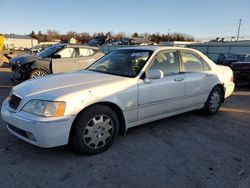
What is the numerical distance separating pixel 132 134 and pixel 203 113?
2.08m

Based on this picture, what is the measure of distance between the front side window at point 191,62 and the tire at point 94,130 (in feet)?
6.58

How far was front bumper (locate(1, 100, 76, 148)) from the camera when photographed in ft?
10.8

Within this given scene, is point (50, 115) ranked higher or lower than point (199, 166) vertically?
higher

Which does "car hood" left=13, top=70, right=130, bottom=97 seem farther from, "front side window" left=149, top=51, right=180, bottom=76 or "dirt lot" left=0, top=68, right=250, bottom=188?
"dirt lot" left=0, top=68, right=250, bottom=188

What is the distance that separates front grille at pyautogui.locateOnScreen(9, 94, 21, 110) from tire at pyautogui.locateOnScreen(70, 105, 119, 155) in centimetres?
88

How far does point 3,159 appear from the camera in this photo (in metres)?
3.61

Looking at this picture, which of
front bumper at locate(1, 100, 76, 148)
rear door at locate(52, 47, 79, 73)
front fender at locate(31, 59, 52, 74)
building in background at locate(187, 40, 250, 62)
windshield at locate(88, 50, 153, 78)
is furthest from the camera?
building in background at locate(187, 40, 250, 62)

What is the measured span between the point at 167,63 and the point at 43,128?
255cm

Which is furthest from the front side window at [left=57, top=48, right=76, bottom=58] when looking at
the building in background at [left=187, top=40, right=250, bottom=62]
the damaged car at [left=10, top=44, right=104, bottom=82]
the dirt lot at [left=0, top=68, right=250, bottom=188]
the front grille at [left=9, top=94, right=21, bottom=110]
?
the building in background at [left=187, top=40, right=250, bottom=62]

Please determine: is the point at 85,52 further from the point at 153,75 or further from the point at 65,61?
the point at 153,75

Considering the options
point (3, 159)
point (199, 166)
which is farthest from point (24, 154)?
point (199, 166)

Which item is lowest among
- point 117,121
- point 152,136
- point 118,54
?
point 152,136

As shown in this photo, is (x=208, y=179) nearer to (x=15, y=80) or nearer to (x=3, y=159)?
(x=3, y=159)

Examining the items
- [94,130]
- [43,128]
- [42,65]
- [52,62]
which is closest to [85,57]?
[52,62]
